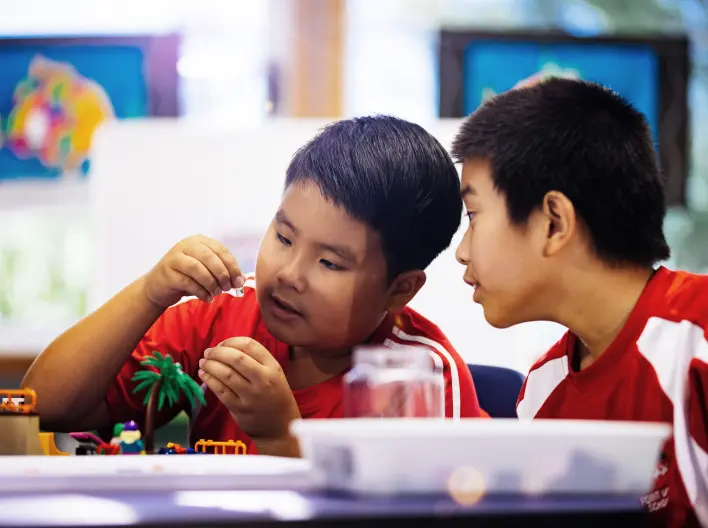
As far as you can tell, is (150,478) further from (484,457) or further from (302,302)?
(302,302)

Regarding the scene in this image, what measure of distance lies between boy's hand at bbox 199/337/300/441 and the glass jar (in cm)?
26

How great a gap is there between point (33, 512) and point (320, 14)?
2549 mm

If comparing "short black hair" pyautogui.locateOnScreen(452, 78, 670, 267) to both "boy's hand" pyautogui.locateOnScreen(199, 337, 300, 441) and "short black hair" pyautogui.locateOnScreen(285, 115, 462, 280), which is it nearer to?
"short black hair" pyautogui.locateOnScreen(285, 115, 462, 280)

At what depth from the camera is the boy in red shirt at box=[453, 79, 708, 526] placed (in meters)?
1.02

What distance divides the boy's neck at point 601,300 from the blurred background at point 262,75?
1622 millimetres

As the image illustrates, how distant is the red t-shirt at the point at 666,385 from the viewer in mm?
905

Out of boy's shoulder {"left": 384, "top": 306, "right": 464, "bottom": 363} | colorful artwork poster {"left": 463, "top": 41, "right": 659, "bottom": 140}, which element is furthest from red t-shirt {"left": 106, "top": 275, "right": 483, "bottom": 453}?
colorful artwork poster {"left": 463, "top": 41, "right": 659, "bottom": 140}

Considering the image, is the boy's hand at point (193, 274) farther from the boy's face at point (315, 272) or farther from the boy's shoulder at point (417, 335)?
the boy's shoulder at point (417, 335)

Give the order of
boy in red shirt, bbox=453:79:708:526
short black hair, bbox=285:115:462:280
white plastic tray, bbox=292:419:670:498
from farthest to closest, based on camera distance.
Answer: short black hair, bbox=285:115:462:280 < boy in red shirt, bbox=453:79:708:526 < white plastic tray, bbox=292:419:670:498

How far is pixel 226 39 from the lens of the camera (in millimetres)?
2916

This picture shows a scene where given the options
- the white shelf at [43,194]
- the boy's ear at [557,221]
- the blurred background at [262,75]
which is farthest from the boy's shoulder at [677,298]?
the white shelf at [43,194]

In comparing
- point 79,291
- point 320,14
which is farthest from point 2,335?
point 320,14

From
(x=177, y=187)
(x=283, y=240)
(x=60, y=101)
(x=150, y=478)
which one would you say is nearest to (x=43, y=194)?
(x=60, y=101)

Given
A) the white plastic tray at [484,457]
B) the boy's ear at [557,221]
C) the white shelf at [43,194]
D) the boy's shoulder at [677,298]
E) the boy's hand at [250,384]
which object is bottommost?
the white shelf at [43,194]
